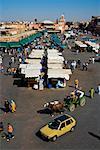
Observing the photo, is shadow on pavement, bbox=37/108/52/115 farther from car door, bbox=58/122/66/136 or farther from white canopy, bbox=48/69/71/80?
→ white canopy, bbox=48/69/71/80

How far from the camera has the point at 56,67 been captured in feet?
105

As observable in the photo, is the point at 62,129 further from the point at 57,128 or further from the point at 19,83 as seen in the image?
the point at 19,83

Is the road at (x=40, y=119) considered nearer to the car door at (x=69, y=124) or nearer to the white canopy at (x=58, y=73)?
the car door at (x=69, y=124)

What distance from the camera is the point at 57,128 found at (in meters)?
17.8

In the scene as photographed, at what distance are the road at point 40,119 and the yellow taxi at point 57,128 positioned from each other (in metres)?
0.30

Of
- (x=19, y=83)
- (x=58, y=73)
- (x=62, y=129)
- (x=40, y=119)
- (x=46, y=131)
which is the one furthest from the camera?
(x=19, y=83)

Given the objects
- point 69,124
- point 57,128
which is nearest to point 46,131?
point 57,128

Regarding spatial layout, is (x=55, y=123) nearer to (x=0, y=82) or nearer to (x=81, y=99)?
(x=81, y=99)

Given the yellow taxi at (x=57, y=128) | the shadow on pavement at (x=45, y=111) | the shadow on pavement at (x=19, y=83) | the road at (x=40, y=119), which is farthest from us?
the shadow on pavement at (x=19, y=83)

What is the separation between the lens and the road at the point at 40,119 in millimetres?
16797

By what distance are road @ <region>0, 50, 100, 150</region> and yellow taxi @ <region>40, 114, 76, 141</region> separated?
30 cm

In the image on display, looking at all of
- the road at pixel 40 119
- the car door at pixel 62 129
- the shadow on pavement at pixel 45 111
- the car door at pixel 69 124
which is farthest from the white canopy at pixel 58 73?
the car door at pixel 62 129

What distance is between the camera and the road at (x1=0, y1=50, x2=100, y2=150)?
661 inches

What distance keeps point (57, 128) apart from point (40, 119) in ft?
9.34
